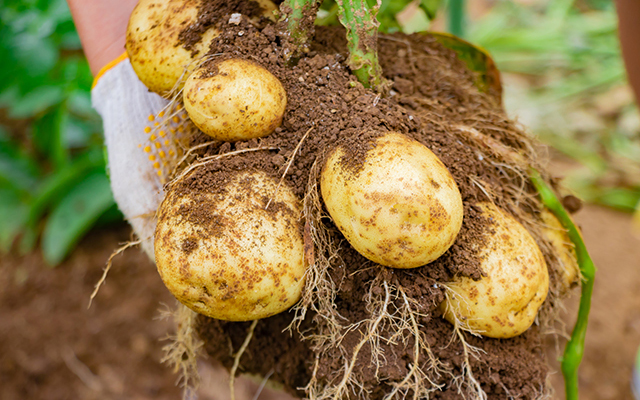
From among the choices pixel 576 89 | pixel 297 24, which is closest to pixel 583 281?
pixel 297 24

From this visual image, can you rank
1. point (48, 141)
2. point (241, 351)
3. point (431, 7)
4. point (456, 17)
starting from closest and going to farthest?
point (241, 351) < point (431, 7) < point (456, 17) < point (48, 141)

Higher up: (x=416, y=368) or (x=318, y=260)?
(x=318, y=260)

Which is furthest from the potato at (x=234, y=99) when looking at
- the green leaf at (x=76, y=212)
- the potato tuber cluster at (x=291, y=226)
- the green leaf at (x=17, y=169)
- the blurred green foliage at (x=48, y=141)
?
the green leaf at (x=17, y=169)

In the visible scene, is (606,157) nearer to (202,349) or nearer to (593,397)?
(593,397)

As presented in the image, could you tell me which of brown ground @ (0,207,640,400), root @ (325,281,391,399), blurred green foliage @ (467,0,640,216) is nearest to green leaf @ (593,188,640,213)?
blurred green foliage @ (467,0,640,216)

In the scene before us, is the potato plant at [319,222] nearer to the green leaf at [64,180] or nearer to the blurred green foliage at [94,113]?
the blurred green foliage at [94,113]

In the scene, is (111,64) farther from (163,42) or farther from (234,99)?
(234,99)

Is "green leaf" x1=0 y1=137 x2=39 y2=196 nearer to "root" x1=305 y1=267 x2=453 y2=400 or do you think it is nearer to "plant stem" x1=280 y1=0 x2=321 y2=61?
"plant stem" x1=280 y1=0 x2=321 y2=61
